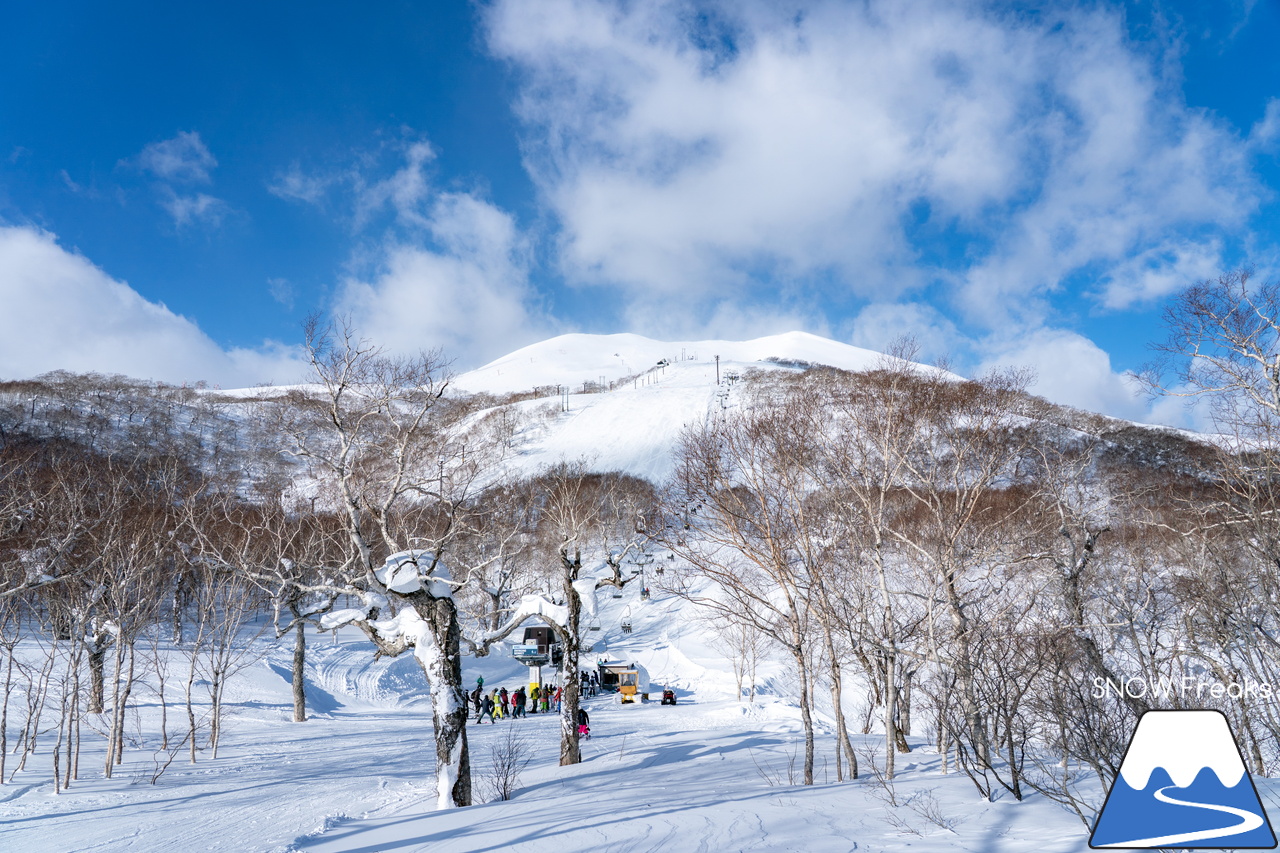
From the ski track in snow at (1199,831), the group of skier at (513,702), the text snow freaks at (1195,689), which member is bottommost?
the group of skier at (513,702)

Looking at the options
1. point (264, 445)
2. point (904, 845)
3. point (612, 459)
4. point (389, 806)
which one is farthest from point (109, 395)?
point (904, 845)

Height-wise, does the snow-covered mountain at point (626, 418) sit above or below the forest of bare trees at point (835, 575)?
above

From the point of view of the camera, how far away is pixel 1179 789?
289 centimetres

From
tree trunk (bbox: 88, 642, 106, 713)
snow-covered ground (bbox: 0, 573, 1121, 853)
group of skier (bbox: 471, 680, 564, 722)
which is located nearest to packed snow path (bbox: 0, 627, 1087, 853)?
snow-covered ground (bbox: 0, 573, 1121, 853)

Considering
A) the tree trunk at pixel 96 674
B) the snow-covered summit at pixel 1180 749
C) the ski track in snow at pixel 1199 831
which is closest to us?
the ski track in snow at pixel 1199 831

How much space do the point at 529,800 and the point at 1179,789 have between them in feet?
26.9

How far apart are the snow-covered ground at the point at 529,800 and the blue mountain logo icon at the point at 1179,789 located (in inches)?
136

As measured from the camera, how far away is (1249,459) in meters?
12.6

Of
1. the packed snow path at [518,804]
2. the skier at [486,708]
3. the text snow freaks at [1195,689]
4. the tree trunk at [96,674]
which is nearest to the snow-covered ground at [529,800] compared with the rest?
the packed snow path at [518,804]

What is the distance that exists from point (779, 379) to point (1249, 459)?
95.1 meters

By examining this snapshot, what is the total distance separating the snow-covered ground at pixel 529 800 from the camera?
21.1 feet

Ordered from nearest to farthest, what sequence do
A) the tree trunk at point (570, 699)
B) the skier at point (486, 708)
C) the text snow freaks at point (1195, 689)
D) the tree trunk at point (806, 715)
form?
1. the tree trunk at point (806, 715)
2. the text snow freaks at point (1195, 689)
3. the tree trunk at point (570, 699)
4. the skier at point (486, 708)

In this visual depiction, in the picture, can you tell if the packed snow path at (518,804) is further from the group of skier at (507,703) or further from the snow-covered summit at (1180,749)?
the snow-covered summit at (1180,749)

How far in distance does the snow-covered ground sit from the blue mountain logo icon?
345 cm
